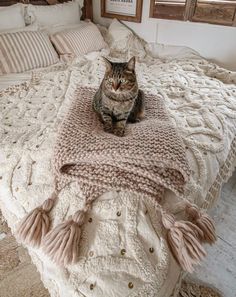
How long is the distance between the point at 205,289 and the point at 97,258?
2.60 ft

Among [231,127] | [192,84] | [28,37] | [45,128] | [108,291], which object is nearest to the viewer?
[108,291]

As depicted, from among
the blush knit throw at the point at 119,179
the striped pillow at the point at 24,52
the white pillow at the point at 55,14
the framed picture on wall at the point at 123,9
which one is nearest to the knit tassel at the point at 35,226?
the blush knit throw at the point at 119,179

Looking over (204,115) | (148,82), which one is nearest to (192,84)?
(148,82)

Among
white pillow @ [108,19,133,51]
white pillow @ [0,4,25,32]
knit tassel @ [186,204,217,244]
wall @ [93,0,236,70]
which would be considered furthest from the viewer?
white pillow @ [108,19,133,51]

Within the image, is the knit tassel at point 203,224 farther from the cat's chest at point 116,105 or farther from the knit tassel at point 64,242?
the cat's chest at point 116,105

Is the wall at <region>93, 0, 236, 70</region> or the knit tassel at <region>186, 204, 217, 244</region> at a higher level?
the wall at <region>93, 0, 236, 70</region>

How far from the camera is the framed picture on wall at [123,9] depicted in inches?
90.7

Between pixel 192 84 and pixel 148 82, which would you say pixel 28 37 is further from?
pixel 192 84

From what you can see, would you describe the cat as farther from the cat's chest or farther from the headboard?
the headboard

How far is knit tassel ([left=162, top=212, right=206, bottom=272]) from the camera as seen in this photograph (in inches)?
24.3

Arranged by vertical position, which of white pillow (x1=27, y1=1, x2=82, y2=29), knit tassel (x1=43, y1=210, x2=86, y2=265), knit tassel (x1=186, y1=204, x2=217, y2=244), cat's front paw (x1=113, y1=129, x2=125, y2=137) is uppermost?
white pillow (x1=27, y1=1, x2=82, y2=29)

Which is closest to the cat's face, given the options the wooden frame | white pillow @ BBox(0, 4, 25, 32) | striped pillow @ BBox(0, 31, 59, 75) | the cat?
the cat

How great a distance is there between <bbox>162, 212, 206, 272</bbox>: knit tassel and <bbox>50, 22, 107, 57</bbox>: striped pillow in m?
1.76

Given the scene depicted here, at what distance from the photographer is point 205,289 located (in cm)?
110
